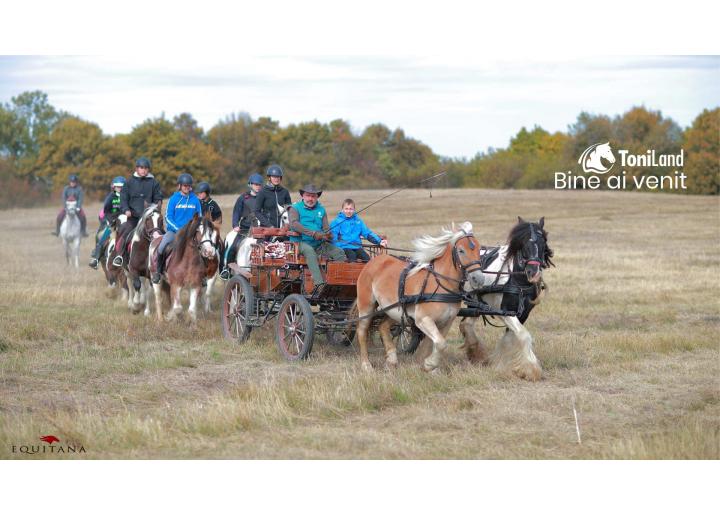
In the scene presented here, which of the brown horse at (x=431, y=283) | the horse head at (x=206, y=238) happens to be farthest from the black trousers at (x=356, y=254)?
the horse head at (x=206, y=238)

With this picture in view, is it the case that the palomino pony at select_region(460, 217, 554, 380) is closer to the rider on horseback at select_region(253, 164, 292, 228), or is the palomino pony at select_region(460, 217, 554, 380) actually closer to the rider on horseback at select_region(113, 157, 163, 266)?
the rider on horseback at select_region(253, 164, 292, 228)

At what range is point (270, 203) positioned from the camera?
13.7 metres

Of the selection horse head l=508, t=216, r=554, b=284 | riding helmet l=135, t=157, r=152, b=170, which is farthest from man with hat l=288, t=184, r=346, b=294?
riding helmet l=135, t=157, r=152, b=170

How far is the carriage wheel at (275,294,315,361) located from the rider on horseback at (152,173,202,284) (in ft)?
11.6

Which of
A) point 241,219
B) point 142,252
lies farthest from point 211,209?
point 142,252

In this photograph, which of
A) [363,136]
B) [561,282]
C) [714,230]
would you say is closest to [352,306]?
[561,282]

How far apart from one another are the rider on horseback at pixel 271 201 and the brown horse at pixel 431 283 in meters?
3.46

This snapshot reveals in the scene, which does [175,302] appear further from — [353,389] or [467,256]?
[467,256]

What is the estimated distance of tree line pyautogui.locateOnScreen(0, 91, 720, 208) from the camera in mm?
52938

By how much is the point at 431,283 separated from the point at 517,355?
1284 millimetres

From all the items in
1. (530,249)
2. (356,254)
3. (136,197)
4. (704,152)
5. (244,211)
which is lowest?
(356,254)

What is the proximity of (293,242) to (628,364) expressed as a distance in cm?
433

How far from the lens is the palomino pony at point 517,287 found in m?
9.91

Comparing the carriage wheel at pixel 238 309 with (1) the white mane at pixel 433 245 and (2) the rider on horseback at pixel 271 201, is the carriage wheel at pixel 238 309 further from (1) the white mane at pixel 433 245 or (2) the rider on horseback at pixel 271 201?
(1) the white mane at pixel 433 245
